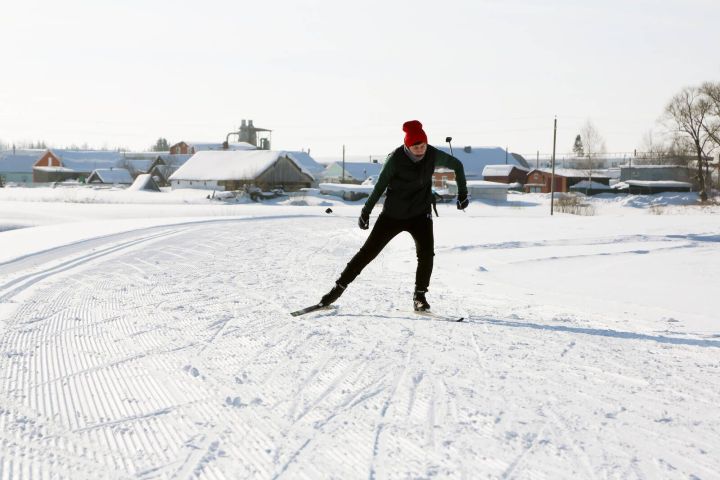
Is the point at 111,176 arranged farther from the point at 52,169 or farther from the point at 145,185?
the point at 145,185

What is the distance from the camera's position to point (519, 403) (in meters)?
3.10

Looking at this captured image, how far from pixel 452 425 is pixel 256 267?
6015 mm

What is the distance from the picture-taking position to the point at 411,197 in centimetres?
521

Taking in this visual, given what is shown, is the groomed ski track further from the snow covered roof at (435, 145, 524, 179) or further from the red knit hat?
the snow covered roof at (435, 145, 524, 179)

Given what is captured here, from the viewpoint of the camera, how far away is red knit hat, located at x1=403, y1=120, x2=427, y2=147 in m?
4.91

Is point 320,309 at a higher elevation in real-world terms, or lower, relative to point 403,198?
lower

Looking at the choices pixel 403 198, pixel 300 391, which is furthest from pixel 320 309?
pixel 300 391

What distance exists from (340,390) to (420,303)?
7.71ft

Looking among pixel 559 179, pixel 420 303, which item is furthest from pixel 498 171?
pixel 420 303

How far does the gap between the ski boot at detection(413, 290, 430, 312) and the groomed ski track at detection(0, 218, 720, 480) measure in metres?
0.26

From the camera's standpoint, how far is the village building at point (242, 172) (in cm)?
5353

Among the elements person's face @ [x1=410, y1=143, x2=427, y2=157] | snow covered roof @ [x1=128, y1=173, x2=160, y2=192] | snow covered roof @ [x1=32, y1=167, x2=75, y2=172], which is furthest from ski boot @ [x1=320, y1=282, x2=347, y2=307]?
snow covered roof @ [x1=32, y1=167, x2=75, y2=172]

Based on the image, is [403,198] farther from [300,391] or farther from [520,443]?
[520,443]

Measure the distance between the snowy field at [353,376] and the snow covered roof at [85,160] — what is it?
9312 centimetres
